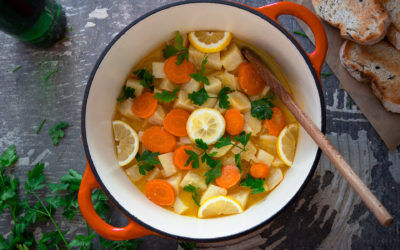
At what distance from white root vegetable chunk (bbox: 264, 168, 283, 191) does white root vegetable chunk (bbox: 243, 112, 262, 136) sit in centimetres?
22

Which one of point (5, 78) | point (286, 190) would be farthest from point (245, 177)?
point (5, 78)

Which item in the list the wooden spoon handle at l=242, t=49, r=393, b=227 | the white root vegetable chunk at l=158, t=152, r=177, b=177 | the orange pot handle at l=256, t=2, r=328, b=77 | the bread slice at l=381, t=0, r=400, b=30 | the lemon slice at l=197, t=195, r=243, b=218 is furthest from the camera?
the bread slice at l=381, t=0, r=400, b=30

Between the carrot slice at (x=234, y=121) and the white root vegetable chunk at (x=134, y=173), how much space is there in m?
0.54

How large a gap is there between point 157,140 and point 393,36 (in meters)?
1.43

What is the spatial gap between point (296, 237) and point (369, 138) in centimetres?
68

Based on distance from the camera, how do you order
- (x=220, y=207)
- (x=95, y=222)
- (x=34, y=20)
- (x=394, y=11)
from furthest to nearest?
1. (x=394, y=11)
2. (x=34, y=20)
3. (x=220, y=207)
4. (x=95, y=222)

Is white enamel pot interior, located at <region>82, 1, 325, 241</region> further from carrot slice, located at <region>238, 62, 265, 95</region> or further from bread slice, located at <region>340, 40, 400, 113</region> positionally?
bread slice, located at <region>340, 40, 400, 113</region>

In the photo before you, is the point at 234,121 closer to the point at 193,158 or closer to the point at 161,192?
the point at 193,158

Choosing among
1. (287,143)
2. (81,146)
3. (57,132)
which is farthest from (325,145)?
(57,132)

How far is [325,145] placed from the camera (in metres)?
1.57

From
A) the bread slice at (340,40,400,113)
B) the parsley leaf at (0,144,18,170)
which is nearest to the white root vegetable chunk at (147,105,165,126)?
the parsley leaf at (0,144,18,170)

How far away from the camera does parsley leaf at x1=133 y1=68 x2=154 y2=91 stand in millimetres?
1950

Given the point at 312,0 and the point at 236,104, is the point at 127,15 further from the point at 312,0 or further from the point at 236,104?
the point at 312,0

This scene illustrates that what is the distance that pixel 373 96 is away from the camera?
6.81ft
